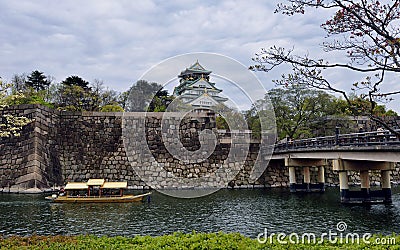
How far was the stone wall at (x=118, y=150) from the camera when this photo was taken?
3123 cm

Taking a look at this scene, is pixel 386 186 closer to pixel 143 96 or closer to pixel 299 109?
pixel 299 109

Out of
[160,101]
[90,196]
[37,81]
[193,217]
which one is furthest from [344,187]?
[37,81]

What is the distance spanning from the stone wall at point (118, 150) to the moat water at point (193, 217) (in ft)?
24.1

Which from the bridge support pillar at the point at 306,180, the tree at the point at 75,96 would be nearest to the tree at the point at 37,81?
the tree at the point at 75,96

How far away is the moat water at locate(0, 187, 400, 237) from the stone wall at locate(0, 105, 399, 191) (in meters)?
7.36

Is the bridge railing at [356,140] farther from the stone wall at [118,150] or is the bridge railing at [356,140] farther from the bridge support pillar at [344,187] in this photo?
the stone wall at [118,150]

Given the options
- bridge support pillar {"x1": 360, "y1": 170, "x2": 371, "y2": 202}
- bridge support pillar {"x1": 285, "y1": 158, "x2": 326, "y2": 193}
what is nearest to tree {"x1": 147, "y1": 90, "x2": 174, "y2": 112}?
bridge support pillar {"x1": 285, "y1": 158, "x2": 326, "y2": 193}

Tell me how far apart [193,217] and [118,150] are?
17.8 meters

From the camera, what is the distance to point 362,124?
46.6m

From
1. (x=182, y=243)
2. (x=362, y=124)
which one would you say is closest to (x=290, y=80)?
(x=182, y=243)

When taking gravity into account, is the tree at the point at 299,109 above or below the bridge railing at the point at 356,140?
above

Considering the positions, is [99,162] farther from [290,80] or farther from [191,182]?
[290,80]

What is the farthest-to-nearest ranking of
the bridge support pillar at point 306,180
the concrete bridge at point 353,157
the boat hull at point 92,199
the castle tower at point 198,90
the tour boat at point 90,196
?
the castle tower at point 198,90
the bridge support pillar at point 306,180
the tour boat at point 90,196
the boat hull at point 92,199
the concrete bridge at point 353,157

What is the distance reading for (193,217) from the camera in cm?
1845
